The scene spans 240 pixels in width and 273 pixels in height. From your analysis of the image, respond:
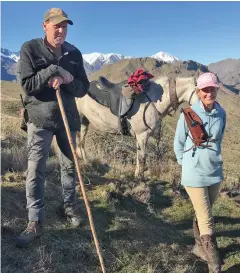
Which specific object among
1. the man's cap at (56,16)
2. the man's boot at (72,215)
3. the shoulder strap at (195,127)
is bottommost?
the man's boot at (72,215)

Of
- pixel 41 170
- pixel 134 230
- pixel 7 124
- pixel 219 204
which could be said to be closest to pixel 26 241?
pixel 41 170

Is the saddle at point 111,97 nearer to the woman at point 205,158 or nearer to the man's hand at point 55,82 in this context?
the woman at point 205,158

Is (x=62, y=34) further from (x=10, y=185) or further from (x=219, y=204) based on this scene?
(x=219, y=204)

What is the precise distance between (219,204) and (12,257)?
4.69 meters

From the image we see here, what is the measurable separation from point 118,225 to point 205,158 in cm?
167

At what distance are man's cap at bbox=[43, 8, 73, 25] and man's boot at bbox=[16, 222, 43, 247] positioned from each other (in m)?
2.33

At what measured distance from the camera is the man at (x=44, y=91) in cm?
393

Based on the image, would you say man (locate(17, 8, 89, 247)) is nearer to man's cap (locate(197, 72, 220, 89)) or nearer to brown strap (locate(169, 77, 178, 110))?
man's cap (locate(197, 72, 220, 89))

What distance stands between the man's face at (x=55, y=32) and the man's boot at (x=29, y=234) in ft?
6.98

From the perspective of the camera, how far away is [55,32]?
13.2ft

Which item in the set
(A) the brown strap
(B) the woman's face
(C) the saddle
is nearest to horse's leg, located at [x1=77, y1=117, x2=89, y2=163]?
(C) the saddle

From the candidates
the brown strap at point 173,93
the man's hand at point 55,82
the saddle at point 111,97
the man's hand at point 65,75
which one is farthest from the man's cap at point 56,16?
the brown strap at point 173,93

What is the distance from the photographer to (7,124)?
13.3 meters

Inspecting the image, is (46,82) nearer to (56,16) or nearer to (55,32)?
(55,32)
